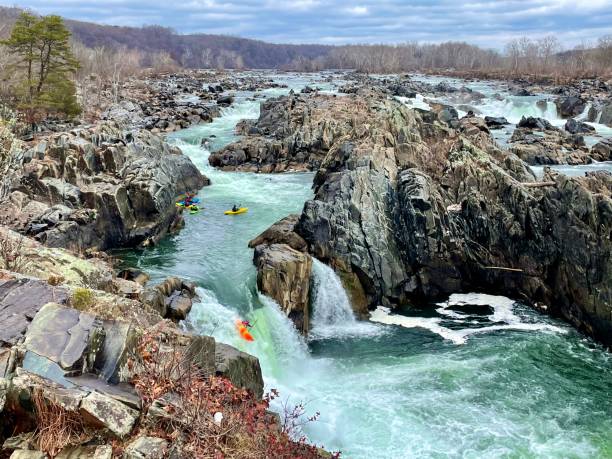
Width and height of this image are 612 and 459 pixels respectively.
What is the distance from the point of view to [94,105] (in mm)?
59656

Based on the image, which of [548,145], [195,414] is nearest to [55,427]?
[195,414]

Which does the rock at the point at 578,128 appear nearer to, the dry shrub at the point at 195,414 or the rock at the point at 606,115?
the rock at the point at 606,115

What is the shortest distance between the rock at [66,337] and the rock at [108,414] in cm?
69

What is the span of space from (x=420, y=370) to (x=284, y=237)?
7851mm

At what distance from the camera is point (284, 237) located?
20781 mm

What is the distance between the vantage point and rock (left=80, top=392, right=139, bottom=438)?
250 inches

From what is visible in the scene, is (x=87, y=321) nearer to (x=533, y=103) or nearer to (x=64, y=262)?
(x=64, y=262)

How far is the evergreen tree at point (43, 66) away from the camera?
1431 inches

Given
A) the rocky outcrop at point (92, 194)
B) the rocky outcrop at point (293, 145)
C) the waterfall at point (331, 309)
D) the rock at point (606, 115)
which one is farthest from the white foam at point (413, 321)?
the rock at point (606, 115)

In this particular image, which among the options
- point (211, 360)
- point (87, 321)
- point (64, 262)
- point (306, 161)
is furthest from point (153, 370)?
point (306, 161)

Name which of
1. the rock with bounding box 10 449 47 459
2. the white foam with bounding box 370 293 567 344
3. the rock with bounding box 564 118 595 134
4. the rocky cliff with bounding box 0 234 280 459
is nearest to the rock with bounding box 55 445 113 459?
the rocky cliff with bounding box 0 234 280 459

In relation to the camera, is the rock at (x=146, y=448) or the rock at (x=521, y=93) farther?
the rock at (x=521, y=93)

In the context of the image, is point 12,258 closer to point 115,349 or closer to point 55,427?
point 115,349

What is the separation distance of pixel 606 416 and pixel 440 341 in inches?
210
